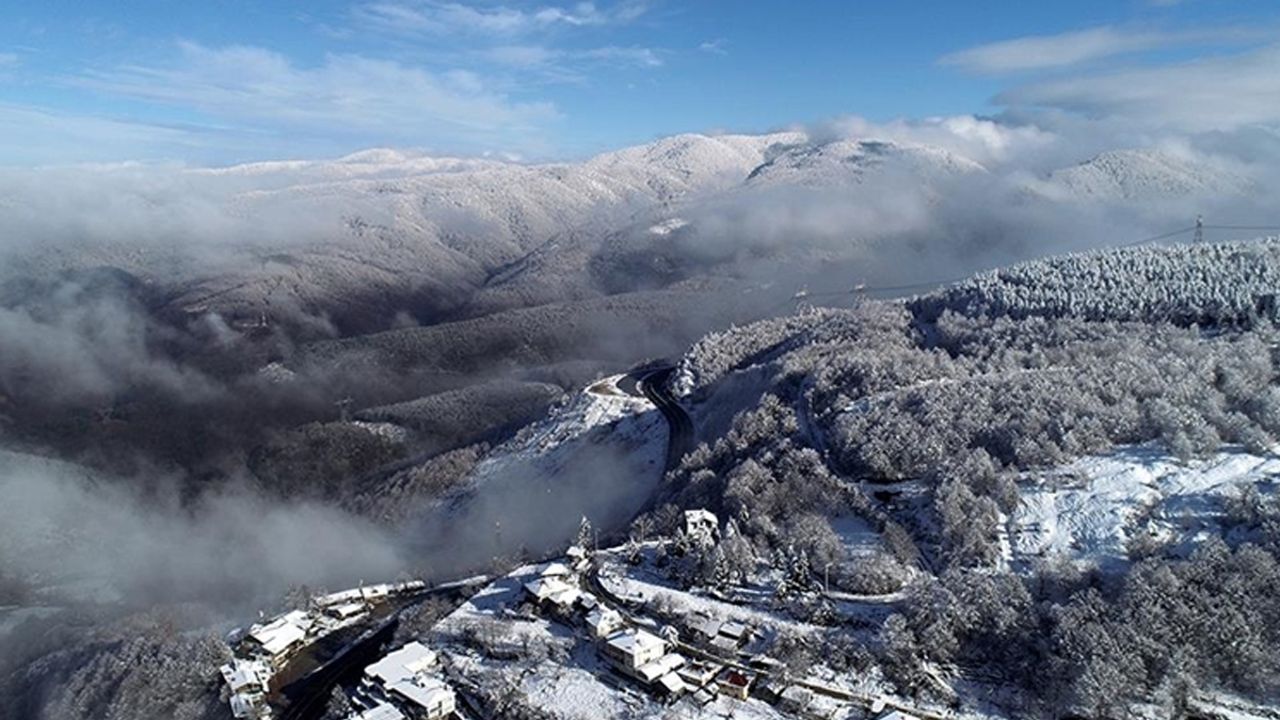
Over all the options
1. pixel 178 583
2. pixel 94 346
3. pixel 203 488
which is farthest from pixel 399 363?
pixel 178 583

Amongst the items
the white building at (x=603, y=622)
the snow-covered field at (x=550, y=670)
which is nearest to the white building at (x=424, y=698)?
the snow-covered field at (x=550, y=670)

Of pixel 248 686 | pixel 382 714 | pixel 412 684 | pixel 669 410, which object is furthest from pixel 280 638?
pixel 669 410

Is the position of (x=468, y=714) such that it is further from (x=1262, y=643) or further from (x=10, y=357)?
A: (x=10, y=357)

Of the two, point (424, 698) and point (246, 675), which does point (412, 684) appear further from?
point (246, 675)

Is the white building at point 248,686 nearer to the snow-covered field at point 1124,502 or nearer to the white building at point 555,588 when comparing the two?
the white building at point 555,588

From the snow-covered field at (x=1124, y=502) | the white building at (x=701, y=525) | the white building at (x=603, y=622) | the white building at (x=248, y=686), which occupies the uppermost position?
the snow-covered field at (x=1124, y=502)

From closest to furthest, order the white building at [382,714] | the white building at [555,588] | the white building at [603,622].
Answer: the white building at [382,714]
the white building at [603,622]
the white building at [555,588]
